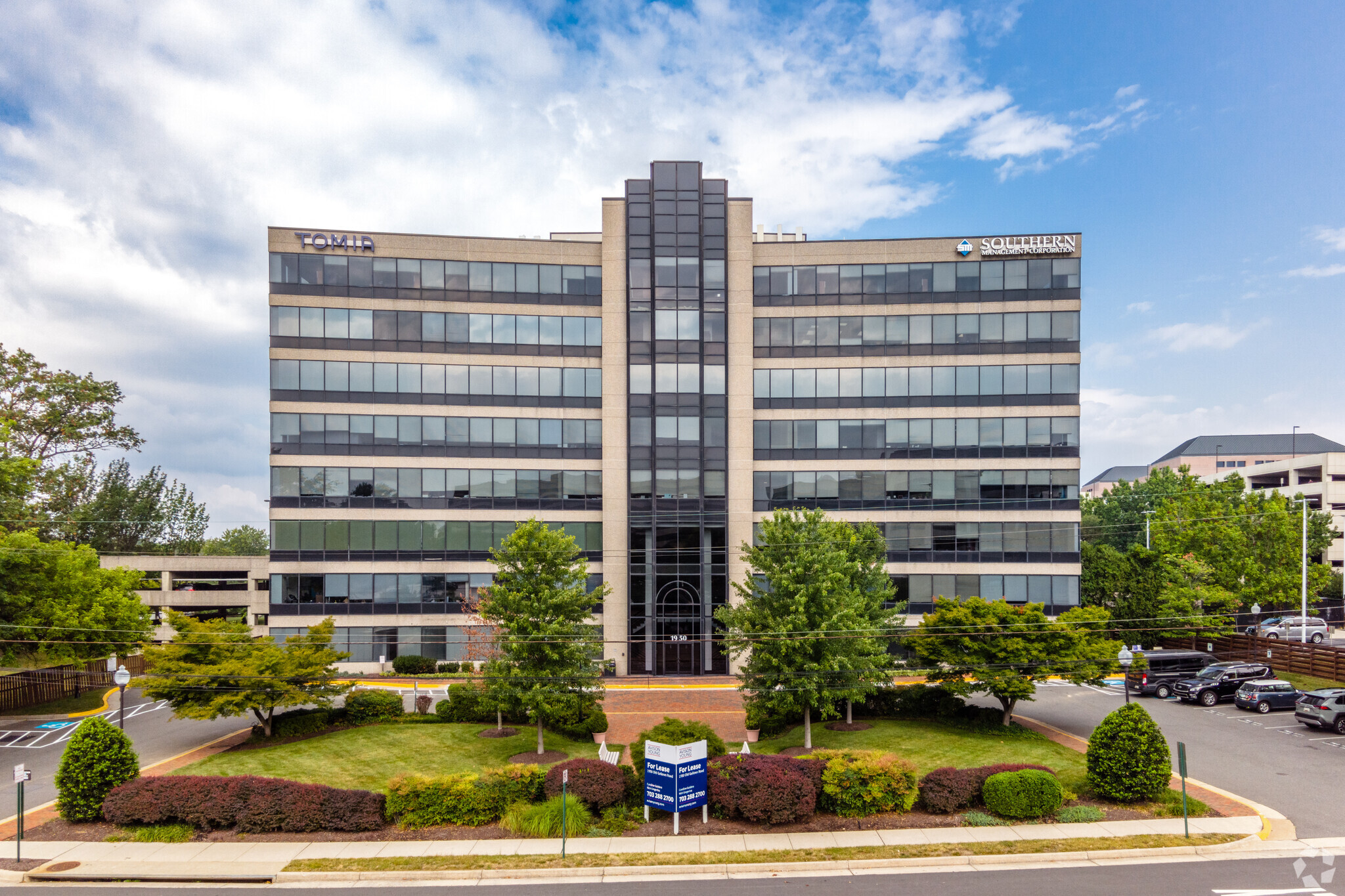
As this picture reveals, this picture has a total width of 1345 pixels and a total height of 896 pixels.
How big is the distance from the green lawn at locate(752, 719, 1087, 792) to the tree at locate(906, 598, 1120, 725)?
173 cm

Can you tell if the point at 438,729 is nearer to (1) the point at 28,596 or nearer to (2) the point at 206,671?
(2) the point at 206,671

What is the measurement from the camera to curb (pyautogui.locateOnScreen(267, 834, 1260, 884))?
16703 mm

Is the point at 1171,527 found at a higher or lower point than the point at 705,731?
higher

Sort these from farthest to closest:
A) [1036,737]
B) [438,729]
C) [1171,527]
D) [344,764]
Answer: [1171,527] → [438,729] → [1036,737] → [344,764]

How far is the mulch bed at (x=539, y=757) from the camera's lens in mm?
25720

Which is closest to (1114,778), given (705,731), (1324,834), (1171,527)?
(1324,834)

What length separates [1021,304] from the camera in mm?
43062

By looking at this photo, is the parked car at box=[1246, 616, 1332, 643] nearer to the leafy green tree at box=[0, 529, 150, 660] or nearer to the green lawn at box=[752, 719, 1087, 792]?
the green lawn at box=[752, 719, 1087, 792]

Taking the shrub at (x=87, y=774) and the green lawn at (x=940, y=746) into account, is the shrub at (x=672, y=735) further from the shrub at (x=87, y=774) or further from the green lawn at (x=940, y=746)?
the shrub at (x=87, y=774)

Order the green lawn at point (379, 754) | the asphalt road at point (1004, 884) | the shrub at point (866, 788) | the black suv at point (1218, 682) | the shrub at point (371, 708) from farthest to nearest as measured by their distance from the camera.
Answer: the black suv at point (1218, 682), the shrub at point (371, 708), the green lawn at point (379, 754), the shrub at point (866, 788), the asphalt road at point (1004, 884)

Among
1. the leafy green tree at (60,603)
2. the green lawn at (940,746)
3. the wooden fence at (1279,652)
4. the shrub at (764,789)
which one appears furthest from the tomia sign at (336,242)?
the wooden fence at (1279,652)

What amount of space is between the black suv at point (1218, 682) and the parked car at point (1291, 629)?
51.7 feet

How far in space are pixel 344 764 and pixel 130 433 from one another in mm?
43591

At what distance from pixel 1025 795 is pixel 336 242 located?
138ft
